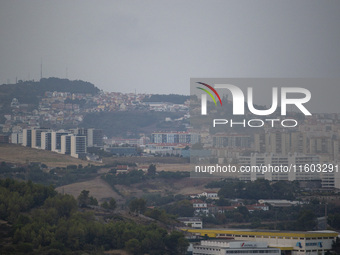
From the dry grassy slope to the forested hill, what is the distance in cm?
4585

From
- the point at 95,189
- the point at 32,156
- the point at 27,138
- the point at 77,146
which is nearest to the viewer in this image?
the point at 95,189

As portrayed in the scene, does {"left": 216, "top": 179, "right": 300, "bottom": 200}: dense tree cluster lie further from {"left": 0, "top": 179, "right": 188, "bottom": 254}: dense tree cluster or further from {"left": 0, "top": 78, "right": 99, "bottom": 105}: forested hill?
{"left": 0, "top": 78, "right": 99, "bottom": 105}: forested hill

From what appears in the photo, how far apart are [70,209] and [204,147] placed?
66.6ft

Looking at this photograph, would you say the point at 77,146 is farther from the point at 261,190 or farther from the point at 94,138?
the point at 261,190

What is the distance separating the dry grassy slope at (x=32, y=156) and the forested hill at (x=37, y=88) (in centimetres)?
4585

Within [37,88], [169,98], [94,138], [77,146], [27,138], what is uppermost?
[37,88]

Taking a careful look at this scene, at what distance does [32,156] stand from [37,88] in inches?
2380

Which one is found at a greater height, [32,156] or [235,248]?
[32,156]

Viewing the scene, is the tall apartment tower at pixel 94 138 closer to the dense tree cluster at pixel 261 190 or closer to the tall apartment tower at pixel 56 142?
the tall apartment tower at pixel 56 142

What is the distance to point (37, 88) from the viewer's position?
130 meters

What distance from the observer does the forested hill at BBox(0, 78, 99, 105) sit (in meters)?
122

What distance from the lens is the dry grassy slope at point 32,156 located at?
2692 inches

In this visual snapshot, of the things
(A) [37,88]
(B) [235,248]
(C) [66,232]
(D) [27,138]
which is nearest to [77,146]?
(D) [27,138]

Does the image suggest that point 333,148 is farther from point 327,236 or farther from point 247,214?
point 327,236
